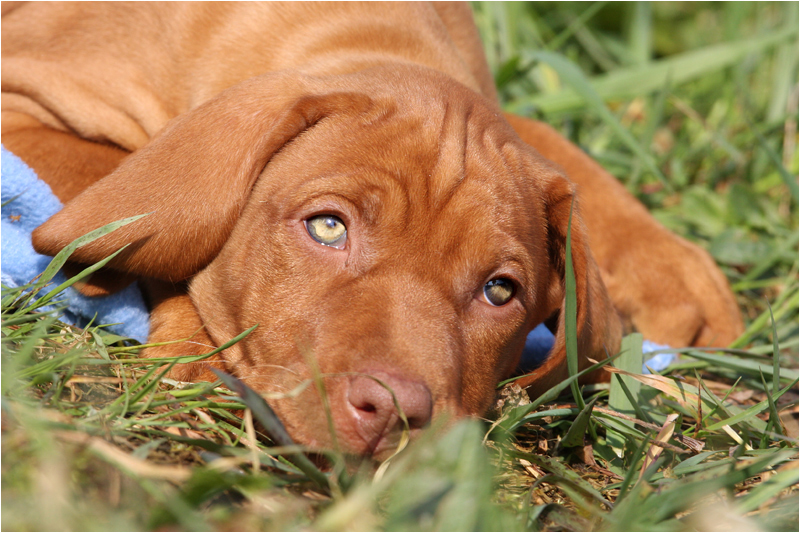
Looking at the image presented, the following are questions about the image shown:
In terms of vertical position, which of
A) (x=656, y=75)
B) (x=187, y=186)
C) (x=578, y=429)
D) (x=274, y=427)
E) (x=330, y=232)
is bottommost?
(x=578, y=429)

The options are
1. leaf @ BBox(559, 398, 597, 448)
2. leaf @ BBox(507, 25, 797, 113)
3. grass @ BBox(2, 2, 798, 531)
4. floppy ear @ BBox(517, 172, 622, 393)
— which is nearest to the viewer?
grass @ BBox(2, 2, 798, 531)

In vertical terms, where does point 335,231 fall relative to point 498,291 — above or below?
above

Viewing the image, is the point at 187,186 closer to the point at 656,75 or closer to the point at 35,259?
the point at 35,259

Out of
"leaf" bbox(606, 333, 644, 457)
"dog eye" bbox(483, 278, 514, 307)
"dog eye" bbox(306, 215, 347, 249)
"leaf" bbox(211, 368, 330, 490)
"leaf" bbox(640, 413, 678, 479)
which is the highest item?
"dog eye" bbox(306, 215, 347, 249)

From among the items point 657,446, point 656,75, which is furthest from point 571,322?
point 656,75

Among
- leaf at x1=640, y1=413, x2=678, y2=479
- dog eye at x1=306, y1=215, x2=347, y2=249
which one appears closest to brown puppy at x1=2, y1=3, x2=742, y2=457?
dog eye at x1=306, y1=215, x2=347, y2=249

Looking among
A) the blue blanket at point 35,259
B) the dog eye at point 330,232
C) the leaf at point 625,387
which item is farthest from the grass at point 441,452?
the dog eye at point 330,232

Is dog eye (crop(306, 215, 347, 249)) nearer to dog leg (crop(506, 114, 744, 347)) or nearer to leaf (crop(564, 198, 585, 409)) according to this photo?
leaf (crop(564, 198, 585, 409))
